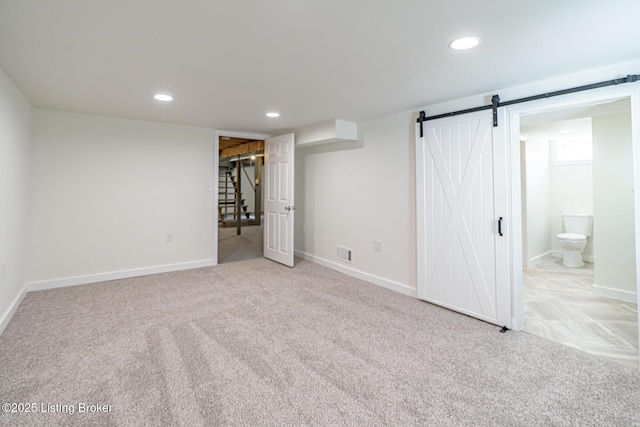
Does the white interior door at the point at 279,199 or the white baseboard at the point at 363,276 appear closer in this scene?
the white baseboard at the point at 363,276

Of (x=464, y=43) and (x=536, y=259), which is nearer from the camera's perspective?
(x=464, y=43)

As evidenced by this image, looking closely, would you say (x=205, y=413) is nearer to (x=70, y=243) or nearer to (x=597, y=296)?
(x=70, y=243)

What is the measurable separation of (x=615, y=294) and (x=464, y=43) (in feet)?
11.5

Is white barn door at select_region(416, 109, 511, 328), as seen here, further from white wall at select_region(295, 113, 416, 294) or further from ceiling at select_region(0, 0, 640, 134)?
ceiling at select_region(0, 0, 640, 134)

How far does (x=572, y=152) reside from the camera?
5305 mm

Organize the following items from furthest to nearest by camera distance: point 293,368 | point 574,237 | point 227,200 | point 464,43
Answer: point 227,200, point 574,237, point 293,368, point 464,43

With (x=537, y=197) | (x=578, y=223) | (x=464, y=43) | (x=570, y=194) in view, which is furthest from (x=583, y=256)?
(x=464, y=43)

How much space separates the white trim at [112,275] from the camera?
3.67 meters

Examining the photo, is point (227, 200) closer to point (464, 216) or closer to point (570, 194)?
point (464, 216)

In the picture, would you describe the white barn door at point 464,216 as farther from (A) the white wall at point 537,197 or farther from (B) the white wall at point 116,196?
(B) the white wall at point 116,196

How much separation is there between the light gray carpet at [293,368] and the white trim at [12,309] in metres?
0.06

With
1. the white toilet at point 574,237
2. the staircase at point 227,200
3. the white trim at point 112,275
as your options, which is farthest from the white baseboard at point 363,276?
the staircase at point 227,200

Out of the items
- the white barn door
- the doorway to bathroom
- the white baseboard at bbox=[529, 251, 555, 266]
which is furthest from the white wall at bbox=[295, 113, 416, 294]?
the white baseboard at bbox=[529, 251, 555, 266]

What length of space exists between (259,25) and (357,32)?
569 mm
